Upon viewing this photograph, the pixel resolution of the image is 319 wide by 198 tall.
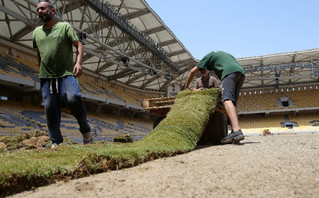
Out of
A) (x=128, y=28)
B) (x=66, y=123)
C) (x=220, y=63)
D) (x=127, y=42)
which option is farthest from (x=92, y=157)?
(x=127, y=42)

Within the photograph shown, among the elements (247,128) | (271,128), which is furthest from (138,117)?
(271,128)

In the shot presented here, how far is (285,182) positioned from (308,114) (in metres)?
35.5

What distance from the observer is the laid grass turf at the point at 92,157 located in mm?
1341

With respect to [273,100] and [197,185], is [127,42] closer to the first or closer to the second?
[197,185]

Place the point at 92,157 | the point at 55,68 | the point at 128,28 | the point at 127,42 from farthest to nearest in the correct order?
the point at 127,42
the point at 128,28
the point at 55,68
the point at 92,157

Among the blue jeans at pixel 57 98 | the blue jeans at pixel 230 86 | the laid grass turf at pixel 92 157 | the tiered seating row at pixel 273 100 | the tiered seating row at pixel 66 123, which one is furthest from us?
the tiered seating row at pixel 273 100

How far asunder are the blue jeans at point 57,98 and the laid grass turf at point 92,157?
744 millimetres

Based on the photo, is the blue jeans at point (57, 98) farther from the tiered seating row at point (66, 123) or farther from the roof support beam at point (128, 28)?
the roof support beam at point (128, 28)

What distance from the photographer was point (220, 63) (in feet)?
14.2

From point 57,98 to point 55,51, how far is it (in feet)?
2.16

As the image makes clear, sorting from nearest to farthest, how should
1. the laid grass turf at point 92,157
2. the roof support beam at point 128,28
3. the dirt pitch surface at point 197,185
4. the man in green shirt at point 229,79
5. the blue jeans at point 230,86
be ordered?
the dirt pitch surface at point 197,185
the laid grass turf at point 92,157
the man in green shirt at point 229,79
the blue jeans at point 230,86
the roof support beam at point 128,28

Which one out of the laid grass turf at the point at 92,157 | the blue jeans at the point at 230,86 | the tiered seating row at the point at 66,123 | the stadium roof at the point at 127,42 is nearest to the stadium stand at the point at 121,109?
the tiered seating row at the point at 66,123

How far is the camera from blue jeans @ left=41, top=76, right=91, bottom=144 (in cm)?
318

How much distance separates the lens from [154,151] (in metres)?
2.45
